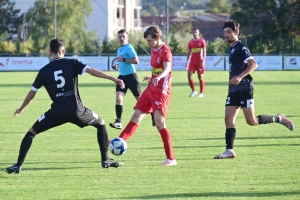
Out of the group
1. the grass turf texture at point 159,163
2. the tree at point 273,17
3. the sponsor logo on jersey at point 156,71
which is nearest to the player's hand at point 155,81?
the sponsor logo on jersey at point 156,71

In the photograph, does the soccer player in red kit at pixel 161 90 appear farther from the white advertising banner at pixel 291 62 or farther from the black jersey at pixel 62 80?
the white advertising banner at pixel 291 62

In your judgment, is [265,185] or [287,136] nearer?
[265,185]

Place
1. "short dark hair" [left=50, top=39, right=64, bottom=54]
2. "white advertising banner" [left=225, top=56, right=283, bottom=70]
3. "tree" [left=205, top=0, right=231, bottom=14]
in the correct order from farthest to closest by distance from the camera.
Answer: "tree" [left=205, top=0, right=231, bottom=14] < "white advertising banner" [left=225, top=56, right=283, bottom=70] < "short dark hair" [left=50, top=39, right=64, bottom=54]

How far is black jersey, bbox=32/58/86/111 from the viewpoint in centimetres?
943

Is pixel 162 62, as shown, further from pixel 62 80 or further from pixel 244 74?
pixel 62 80

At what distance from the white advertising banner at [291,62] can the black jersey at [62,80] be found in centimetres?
3959

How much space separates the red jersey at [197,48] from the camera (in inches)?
952

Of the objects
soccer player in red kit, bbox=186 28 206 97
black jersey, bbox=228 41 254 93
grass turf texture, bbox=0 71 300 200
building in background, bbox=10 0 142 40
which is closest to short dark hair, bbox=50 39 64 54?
grass turf texture, bbox=0 71 300 200

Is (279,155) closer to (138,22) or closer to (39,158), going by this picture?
(39,158)

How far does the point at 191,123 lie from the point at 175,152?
4654mm

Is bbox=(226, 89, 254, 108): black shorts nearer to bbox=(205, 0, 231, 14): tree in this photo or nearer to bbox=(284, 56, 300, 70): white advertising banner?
bbox=(284, 56, 300, 70): white advertising banner

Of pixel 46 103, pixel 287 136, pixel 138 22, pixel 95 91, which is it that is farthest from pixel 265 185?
pixel 138 22

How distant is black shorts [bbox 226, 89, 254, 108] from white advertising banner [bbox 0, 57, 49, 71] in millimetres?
39675

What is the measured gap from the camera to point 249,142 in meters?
12.7
